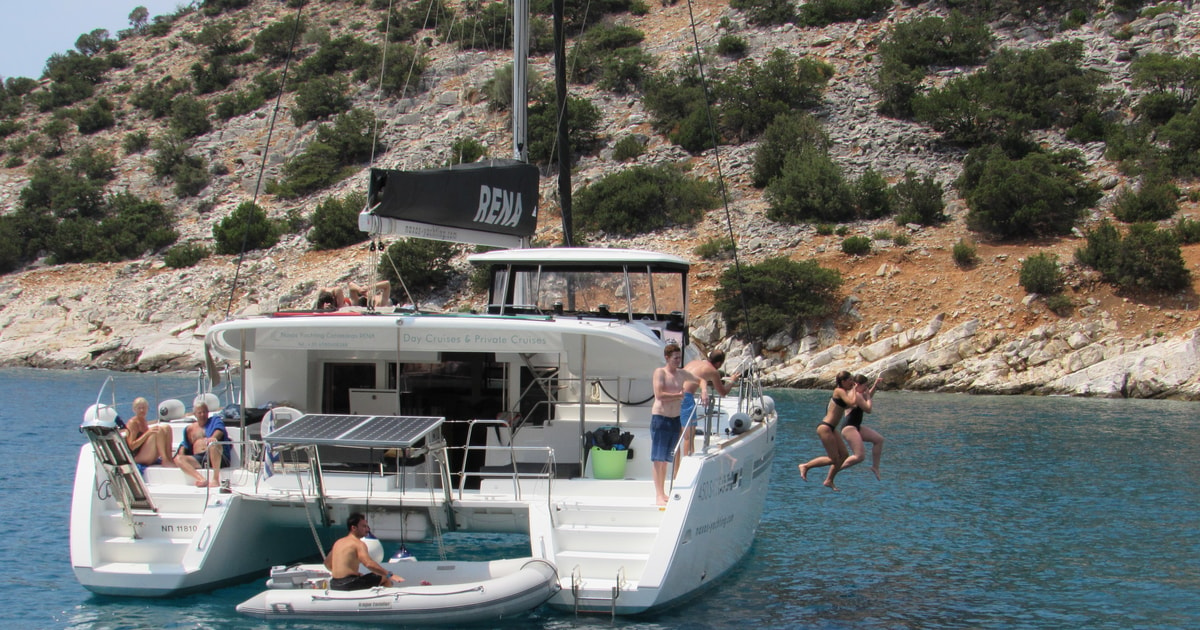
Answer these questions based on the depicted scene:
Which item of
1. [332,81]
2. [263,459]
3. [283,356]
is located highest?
[332,81]

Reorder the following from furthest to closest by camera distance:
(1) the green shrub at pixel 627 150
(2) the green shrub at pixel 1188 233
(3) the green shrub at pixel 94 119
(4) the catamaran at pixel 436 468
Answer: (3) the green shrub at pixel 94 119 < (1) the green shrub at pixel 627 150 < (2) the green shrub at pixel 1188 233 < (4) the catamaran at pixel 436 468

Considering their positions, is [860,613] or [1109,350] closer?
[860,613]

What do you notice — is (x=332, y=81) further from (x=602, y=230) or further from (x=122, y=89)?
(x=602, y=230)

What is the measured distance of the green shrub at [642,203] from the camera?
39.9 m

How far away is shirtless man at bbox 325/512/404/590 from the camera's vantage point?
26.6ft

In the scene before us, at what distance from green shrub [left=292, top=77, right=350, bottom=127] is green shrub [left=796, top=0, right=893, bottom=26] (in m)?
23.4

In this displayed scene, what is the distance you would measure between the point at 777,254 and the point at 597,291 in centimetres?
2633

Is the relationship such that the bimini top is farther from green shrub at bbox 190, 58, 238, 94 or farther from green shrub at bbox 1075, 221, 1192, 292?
green shrub at bbox 190, 58, 238, 94

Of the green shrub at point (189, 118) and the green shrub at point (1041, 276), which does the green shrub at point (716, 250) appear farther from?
the green shrub at point (189, 118)

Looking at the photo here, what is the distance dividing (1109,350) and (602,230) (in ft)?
59.9

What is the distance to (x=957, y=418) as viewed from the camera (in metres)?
23.5

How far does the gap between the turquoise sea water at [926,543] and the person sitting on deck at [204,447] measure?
33.2 inches

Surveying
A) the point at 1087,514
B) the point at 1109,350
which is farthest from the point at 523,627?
the point at 1109,350

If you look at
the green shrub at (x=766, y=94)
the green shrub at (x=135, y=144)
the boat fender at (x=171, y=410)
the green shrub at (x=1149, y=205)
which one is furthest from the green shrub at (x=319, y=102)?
the boat fender at (x=171, y=410)
